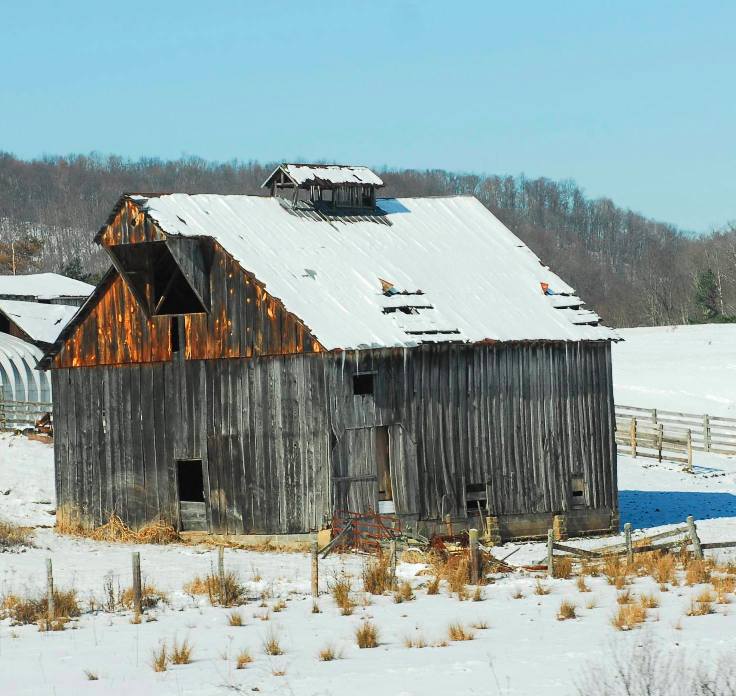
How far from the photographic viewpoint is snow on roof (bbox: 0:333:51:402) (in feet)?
182

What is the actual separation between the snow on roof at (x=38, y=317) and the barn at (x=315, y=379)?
95.9 ft

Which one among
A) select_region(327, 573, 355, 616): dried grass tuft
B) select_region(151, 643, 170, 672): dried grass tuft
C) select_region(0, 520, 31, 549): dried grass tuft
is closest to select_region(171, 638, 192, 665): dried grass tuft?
select_region(151, 643, 170, 672): dried grass tuft

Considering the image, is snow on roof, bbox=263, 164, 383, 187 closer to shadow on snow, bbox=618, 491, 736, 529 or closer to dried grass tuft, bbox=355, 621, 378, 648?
shadow on snow, bbox=618, 491, 736, 529

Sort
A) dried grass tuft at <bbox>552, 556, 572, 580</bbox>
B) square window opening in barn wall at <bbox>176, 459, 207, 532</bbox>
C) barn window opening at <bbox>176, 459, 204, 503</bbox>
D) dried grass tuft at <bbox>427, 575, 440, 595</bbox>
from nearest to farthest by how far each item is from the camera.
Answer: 1. dried grass tuft at <bbox>427, 575, 440, 595</bbox>
2. dried grass tuft at <bbox>552, 556, 572, 580</bbox>
3. square window opening in barn wall at <bbox>176, 459, 207, 532</bbox>
4. barn window opening at <bbox>176, 459, 204, 503</bbox>

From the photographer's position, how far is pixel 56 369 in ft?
115

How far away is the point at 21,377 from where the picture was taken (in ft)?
185

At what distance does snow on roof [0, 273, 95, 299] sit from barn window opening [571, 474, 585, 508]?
45571 mm

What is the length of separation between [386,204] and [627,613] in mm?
20478

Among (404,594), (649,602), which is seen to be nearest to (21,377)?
(404,594)

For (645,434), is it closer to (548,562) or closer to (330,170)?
(330,170)

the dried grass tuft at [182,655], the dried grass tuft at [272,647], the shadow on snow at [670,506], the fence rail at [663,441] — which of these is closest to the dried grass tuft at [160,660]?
the dried grass tuft at [182,655]

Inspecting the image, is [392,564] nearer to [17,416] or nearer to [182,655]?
[182,655]

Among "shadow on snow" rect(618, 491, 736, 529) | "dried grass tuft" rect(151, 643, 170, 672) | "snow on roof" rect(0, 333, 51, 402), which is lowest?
"shadow on snow" rect(618, 491, 736, 529)

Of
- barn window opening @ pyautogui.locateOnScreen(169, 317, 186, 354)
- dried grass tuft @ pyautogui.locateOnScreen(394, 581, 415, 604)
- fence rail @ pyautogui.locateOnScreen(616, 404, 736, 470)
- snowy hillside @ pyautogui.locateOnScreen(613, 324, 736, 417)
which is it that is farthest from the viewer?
snowy hillside @ pyautogui.locateOnScreen(613, 324, 736, 417)
